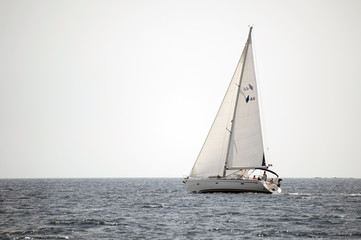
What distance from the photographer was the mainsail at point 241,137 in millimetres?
52469

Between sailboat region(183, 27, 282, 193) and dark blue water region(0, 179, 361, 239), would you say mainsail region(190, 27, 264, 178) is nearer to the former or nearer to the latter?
sailboat region(183, 27, 282, 193)

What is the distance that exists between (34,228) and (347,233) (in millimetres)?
20628

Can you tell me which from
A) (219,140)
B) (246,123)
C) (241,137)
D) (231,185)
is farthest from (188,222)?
(246,123)

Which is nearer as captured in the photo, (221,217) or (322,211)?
(221,217)

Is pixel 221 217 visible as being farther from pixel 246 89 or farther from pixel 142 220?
pixel 246 89

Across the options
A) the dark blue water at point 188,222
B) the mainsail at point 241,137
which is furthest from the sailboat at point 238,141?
the dark blue water at point 188,222

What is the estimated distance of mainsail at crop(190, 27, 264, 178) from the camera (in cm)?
5247

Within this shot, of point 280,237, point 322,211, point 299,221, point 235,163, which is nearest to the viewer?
point 280,237

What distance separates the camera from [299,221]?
1251 inches

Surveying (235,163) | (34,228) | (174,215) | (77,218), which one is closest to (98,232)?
(34,228)

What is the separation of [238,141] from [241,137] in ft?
2.05

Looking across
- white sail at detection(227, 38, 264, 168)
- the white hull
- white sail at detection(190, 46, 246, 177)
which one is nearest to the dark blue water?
the white hull

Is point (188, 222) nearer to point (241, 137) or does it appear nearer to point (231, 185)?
point (231, 185)

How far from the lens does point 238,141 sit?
52688 mm
